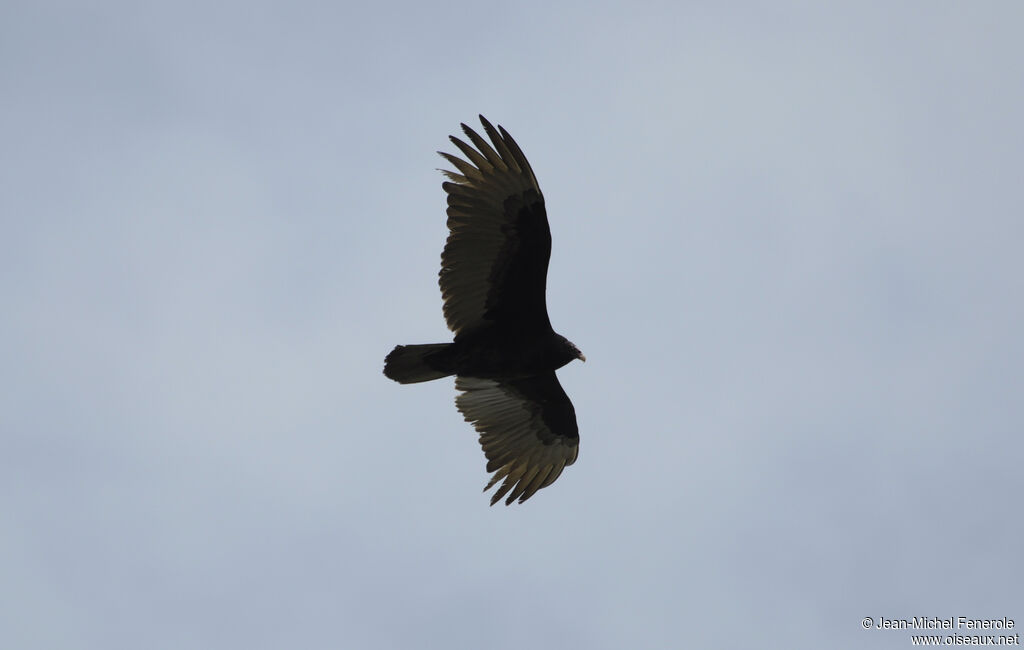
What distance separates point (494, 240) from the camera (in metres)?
11.5

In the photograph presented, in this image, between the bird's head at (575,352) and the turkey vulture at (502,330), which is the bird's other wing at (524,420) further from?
the bird's head at (575,352)

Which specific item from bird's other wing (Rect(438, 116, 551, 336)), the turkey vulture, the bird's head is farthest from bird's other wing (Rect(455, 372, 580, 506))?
bird's other wing (Rect(438, 116, 551, 336))

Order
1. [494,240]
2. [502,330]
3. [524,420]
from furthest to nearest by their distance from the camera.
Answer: [524,420]
[502,330]
[494,240]

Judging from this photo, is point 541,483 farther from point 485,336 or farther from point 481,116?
→ point 481,116

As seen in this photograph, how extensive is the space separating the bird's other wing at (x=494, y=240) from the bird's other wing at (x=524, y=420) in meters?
0.97

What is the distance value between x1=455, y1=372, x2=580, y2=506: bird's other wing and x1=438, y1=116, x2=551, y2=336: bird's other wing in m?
0.97

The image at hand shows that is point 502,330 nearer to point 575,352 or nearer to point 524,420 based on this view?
point 575,352

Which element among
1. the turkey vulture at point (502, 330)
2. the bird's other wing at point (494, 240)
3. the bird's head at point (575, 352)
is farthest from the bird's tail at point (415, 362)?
the bird's head at point (575, 352)

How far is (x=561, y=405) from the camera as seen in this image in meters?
12.6

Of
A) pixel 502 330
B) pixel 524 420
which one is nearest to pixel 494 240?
pixel 502 330

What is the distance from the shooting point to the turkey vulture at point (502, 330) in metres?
11.3

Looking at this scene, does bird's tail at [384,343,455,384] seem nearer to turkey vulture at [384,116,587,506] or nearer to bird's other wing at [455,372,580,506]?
turkey vulture at [384,116,587,506]

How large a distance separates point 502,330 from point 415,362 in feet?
3.07

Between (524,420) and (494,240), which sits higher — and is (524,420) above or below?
below
